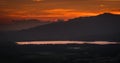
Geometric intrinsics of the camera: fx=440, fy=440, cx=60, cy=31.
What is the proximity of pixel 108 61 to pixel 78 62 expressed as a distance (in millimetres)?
5235

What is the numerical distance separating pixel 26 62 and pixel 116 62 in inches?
567

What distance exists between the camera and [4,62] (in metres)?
68.9

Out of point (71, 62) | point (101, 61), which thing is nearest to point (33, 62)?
point (71, 62)

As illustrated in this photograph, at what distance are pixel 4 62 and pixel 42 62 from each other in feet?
20.1

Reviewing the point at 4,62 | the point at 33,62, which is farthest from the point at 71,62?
the point at 4,62

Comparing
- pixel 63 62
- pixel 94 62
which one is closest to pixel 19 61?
pixel 63 62

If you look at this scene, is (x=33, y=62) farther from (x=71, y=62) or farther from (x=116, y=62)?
(x=116, y=62)

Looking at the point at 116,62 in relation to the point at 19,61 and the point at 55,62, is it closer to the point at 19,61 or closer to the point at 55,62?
the point at 55,62

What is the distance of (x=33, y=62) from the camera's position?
70438 millimetres

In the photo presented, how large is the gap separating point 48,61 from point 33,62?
2865mm

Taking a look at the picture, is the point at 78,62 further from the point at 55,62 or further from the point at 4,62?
the point at 4,62

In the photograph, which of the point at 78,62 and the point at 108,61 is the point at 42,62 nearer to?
the point at 78,62

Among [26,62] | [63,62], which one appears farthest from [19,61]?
[63,62]

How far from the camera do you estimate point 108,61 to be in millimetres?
72938
